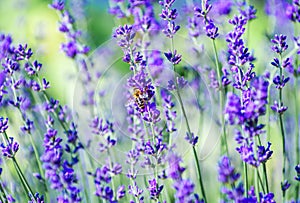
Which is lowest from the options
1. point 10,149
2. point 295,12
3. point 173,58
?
point 10,149

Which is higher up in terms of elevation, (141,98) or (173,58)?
(173,58)

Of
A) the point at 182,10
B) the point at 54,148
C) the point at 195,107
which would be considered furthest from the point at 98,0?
the point at 54,148

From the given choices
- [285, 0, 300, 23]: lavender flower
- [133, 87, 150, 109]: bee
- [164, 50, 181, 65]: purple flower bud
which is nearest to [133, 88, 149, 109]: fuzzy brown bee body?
[133, 87, 150, 109]: bee

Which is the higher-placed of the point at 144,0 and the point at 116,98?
the point at 144,0

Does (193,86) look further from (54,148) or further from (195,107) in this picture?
(54,148)

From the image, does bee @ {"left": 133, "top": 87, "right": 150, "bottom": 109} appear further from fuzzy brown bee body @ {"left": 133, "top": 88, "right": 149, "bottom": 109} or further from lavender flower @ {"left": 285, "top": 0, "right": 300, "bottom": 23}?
lavender flower @ {"left": 285, "top": 0, "right": 300, "bottom": 23}

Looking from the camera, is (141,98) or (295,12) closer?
(141,98)

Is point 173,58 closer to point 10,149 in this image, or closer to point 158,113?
point 158,113

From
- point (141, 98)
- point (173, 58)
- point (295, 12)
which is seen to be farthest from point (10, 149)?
point (295, 12)
